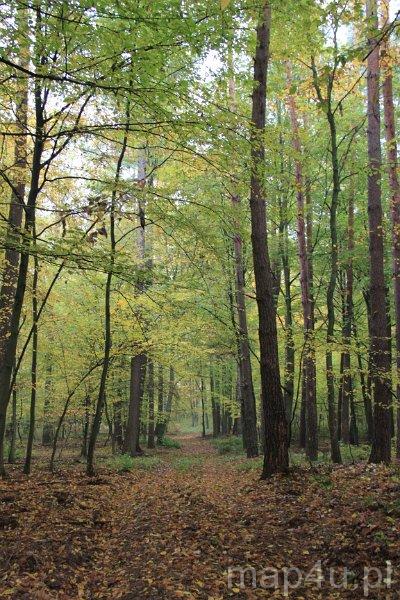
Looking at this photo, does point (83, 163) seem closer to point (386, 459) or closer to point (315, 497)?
point (315, 497)

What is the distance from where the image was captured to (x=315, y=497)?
20.6 feet

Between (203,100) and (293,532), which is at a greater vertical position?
(203,100)

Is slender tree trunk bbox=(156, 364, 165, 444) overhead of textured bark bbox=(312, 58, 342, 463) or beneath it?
beneath

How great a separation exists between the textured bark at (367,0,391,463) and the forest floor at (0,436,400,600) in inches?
63.9

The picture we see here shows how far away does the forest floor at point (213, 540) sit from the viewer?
4.01 meters

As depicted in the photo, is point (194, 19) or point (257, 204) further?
point (257, 204)

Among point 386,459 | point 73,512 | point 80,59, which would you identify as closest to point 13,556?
point 73,512

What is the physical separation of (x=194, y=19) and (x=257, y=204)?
4.06 meters

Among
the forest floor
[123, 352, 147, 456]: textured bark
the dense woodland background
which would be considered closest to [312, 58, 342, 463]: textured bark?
the dense woodland background

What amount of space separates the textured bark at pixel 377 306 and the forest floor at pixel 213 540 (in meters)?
1.62

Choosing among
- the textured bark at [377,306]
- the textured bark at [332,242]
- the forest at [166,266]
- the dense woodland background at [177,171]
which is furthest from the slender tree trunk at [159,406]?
the textured bark at [377,306]

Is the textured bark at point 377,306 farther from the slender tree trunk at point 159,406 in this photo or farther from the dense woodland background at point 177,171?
the slender tree trunk at point 159,406

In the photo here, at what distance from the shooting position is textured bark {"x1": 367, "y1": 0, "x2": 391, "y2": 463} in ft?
30.4

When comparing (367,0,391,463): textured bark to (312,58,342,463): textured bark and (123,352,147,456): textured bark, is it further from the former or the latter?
(123,352,147,456): textured bark
